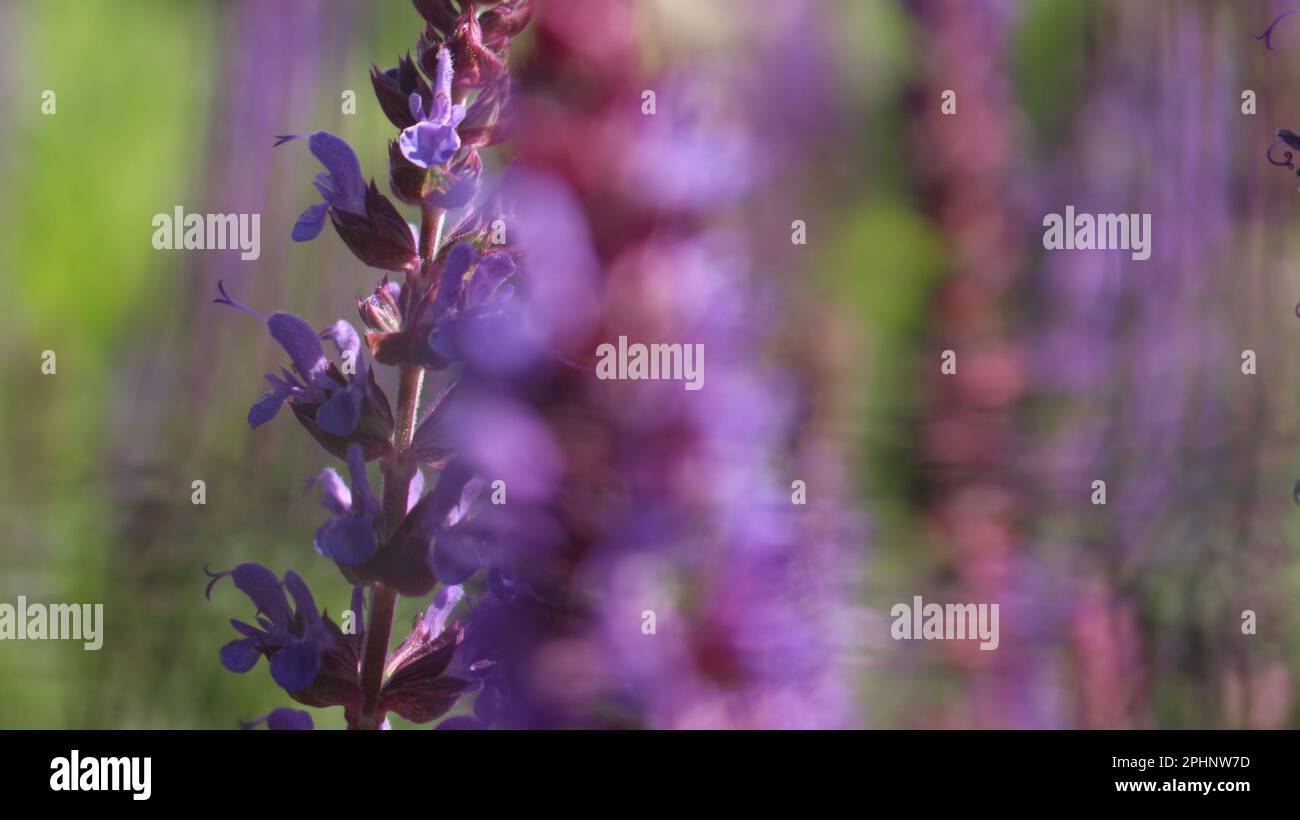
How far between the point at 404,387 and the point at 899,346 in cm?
90

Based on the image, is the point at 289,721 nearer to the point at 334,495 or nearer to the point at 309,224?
the point at 334,495

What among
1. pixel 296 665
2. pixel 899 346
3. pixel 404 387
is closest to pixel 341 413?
pixel 404 387

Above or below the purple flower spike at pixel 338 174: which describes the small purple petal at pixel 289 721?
below

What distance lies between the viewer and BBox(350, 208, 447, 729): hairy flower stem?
0.76 m

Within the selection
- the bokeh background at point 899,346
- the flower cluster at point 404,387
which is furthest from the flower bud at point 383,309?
the bokeh background at point 899,346

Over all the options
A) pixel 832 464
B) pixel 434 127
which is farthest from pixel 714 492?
pixel 832 464

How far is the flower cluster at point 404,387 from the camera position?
712 millimetres

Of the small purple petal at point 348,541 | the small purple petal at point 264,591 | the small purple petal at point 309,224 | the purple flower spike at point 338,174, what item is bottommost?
the small purple petal at point 264,591

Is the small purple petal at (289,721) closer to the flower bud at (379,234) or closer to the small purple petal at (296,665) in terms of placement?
the small purple petal at (296,665)

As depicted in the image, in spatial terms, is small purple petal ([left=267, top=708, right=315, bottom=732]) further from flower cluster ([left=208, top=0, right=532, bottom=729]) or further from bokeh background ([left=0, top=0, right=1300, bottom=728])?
bokeh background ([left=0, top=0, right=1300, bottom=728])

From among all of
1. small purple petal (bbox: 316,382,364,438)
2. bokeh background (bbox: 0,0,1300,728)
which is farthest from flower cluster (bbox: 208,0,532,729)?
bokeh background (bbox: 0,0,1300,728)

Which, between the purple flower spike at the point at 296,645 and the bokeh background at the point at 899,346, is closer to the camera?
the purple flower spike at the point at 296,645

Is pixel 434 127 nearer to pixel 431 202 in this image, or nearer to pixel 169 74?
pixel 431 202

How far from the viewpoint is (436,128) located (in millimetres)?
700
